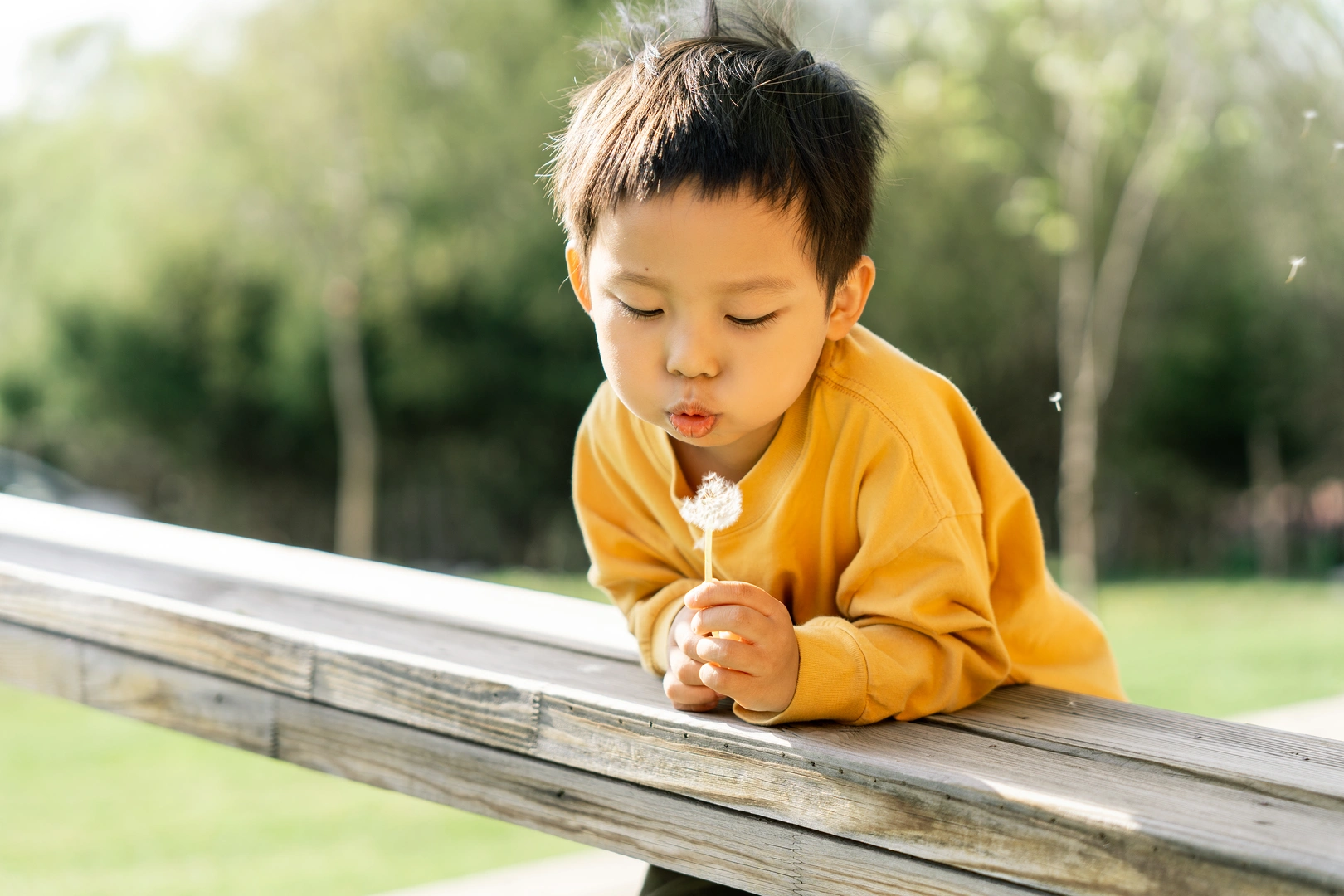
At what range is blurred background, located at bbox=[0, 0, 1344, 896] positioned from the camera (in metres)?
7.64

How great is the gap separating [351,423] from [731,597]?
308 inches

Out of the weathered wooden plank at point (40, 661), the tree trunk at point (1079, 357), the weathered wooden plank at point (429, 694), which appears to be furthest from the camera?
the tree trunk at point (1079, 357)

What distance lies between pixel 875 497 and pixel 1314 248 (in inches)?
265

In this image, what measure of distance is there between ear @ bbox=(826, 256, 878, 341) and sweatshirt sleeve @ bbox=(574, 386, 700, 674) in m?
0.28

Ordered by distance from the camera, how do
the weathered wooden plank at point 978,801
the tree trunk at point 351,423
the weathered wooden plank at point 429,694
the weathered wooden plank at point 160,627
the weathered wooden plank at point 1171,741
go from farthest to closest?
1. the tree trunk at point 351,423
2. the weathered wooden plank at point 160,627
3. the weathered wooden plank at point 429,694
4. the weathered wooden plank at point 1171,741
5. the weathered wooden plank at point 978,801

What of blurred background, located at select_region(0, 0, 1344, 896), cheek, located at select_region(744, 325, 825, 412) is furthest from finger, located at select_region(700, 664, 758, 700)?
blurred background, located at select_region(0, 0, 1344, 896)

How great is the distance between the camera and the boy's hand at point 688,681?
103cm

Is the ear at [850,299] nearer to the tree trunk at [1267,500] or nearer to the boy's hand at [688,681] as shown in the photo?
the boy's hand at [688,681]

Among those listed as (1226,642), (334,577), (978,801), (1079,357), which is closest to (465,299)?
(1079,357)

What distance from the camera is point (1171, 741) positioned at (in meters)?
0.98

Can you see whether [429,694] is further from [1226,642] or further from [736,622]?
[1226,642]

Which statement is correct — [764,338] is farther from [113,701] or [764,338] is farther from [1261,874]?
[113,701]

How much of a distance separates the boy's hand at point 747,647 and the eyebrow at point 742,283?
0.24m

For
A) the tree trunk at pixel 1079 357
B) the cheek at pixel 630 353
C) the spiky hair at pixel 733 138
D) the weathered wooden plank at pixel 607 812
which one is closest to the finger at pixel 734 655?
the weathered wooden plank at pixel 607 812
